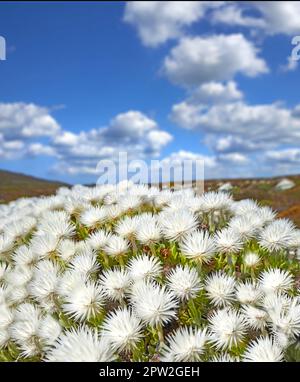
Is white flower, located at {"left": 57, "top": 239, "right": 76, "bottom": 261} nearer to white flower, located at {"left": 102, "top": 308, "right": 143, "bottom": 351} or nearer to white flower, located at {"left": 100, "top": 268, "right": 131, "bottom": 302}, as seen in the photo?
white flower, located at {"left": 100, "top": 268, "right": 131, "bottom": 302}

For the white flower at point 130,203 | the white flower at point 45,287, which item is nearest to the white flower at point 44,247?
the white flower at point 45,287

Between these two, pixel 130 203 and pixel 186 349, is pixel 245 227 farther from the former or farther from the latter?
pixel 186 349

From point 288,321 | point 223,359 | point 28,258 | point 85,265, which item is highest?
point 28,258

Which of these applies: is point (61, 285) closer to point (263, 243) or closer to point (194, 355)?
point (194, 355)

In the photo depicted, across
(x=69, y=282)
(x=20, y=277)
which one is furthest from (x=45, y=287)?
(x=20, y=277)

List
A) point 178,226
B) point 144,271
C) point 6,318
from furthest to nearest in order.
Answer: point 178,226, point 6,318, point 144,271

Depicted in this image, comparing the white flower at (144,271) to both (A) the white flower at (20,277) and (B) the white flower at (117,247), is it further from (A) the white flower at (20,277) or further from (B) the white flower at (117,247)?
(A) the white flower at (20,277)

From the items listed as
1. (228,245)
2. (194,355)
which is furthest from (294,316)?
(228,245)

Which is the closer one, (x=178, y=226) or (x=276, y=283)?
(x=276, y=283)

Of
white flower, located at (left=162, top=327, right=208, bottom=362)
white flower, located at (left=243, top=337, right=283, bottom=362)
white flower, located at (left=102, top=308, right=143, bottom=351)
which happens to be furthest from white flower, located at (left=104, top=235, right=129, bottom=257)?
white flower, located at (left=243, top=337, right=283, bottom=362)
